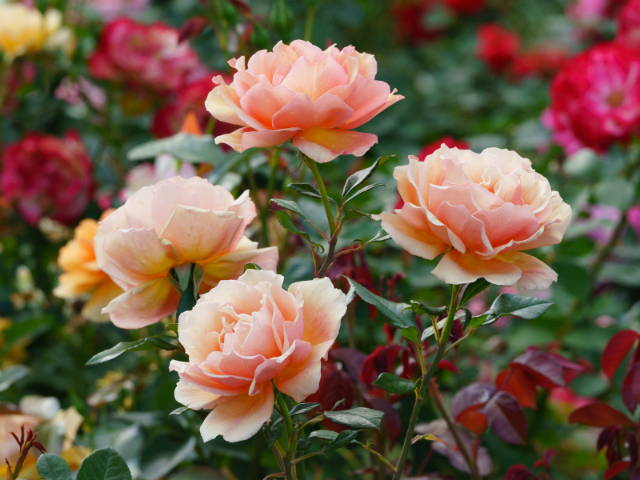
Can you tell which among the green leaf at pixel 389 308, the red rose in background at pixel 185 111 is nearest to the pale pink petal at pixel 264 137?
the green leaf at pixel 389 308

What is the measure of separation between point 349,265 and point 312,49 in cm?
23

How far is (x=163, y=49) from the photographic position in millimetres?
1329

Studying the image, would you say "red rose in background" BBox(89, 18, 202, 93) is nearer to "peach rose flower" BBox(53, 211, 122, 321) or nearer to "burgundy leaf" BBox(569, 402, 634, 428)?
"peach rose flower" BBox(53, 211, 122, 321)

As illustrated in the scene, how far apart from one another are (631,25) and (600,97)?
13.6 inches

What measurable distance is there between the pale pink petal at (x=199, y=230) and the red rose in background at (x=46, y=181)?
0.70 meters

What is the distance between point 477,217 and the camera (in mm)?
492

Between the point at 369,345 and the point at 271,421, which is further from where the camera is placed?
the point at 369,345

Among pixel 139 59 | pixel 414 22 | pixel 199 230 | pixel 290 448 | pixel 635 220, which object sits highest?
pixel 199 230

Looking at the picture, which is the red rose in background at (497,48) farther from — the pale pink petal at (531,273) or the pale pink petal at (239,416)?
the pale pink petal at (239,416)

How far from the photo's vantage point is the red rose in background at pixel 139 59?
1.30 metres

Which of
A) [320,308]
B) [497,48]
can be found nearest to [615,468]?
[320,308]

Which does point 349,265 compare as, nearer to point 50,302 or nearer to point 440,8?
point 50,302

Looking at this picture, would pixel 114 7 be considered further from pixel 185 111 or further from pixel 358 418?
pixel 358 418

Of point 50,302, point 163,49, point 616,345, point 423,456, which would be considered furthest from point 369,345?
point 163,49
